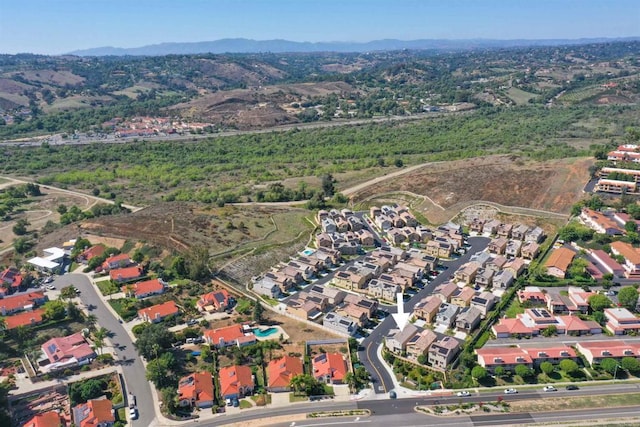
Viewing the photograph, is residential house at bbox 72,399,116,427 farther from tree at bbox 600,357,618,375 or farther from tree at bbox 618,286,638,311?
tree at bbox 618,286,638,311

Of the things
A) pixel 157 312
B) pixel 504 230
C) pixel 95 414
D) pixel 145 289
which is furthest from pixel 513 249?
pixel 95 414

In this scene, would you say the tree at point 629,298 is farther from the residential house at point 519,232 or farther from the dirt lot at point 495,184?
the dirt lot at point 495,184

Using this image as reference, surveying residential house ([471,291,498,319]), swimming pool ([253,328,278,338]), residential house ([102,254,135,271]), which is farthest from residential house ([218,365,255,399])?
residential house ([102,254,135,271])

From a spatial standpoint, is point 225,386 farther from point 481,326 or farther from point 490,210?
point 490,210

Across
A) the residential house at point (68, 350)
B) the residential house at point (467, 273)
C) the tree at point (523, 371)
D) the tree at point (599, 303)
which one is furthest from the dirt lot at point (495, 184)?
the residential house at point (68, 350)

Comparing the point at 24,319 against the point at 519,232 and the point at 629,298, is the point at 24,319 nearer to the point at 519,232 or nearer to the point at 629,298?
the point at 629,298

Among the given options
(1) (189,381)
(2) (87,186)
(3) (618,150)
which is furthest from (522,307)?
(2) (87,186)

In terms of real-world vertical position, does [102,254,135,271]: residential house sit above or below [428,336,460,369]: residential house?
above
